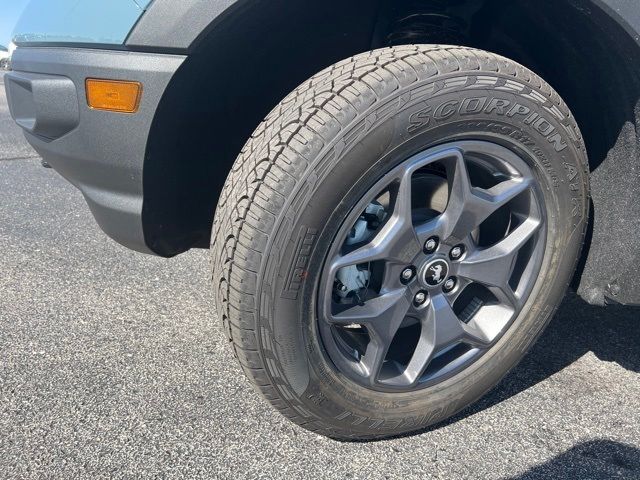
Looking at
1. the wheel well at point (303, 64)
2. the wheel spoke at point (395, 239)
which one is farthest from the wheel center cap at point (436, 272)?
the wheel well at point (303, 64)

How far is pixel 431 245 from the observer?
1.61 metres

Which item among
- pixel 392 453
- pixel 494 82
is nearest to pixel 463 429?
pixel 392 453

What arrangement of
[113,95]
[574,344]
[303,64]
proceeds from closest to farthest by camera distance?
[113,95]
[303,64]
[574,344]

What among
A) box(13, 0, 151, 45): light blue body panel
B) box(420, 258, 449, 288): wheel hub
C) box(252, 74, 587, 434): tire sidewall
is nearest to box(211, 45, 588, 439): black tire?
box(252, 74, 587, 434): tire sidewall

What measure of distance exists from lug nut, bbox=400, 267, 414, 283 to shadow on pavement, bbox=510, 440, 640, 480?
621 millimetres

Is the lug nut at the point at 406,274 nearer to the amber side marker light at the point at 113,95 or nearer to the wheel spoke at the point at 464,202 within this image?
the wheel spoke at the point at 464,202

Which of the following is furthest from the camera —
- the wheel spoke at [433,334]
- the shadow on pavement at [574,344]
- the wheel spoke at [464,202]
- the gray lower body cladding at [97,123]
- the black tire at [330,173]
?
the shadow on pavement at [574,344]

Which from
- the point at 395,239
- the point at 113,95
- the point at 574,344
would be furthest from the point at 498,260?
the point at 113,95

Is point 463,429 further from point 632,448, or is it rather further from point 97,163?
point 97,163

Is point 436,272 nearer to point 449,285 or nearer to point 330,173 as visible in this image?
point 449,285

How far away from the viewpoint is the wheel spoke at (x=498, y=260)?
→ 1.71 metres

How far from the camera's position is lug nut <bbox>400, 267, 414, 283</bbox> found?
1.60 m

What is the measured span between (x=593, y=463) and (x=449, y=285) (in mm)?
662

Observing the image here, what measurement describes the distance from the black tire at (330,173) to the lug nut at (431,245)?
283 mm
